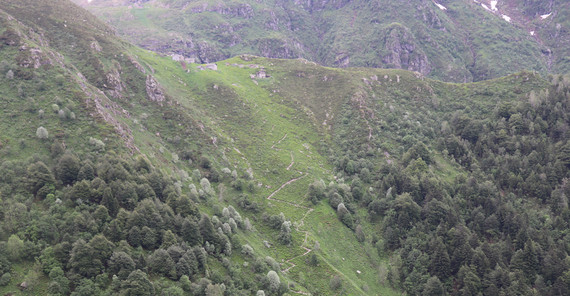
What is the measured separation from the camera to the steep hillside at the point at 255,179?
2931 inches

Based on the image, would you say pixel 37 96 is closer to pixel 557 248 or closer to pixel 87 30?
pixel 87 30

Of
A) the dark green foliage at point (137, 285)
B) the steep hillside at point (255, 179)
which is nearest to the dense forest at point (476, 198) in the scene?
the steep hillside at point (255, 179)

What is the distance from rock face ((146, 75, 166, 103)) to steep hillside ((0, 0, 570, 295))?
2.74 ft

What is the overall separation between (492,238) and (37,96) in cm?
15173

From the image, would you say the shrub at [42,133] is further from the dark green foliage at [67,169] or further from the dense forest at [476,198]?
the dense forest at [476,198]

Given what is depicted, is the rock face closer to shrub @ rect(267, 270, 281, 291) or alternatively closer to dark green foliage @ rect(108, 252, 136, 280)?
dark green foliage @ rect(108, 252, 136, 280)

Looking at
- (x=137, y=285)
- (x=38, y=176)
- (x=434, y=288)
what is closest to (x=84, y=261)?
(x=137, y=285)

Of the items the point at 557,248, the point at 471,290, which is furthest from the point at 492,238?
the point at 471,290

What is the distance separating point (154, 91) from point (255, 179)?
55.9m

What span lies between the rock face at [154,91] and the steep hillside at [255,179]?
0.83 meters

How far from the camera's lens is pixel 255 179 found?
131875 mm

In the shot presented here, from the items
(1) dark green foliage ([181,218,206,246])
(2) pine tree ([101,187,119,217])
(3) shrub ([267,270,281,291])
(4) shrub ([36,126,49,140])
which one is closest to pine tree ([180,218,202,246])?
(1) dark green foliage ([181,218,206,246])

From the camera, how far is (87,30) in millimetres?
159250

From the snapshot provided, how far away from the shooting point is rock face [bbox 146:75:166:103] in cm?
14238
